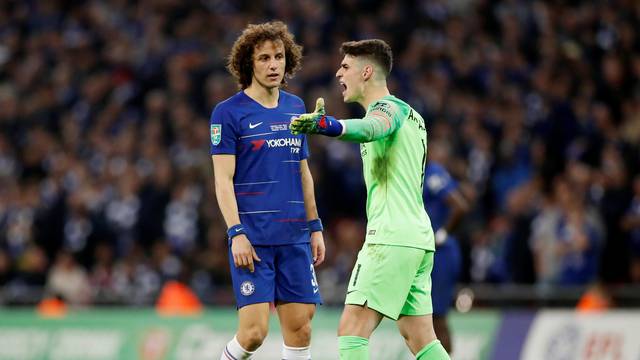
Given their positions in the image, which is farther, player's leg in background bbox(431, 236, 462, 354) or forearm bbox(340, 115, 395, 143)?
player's leg in background bbox(431, 236, 462, 354)

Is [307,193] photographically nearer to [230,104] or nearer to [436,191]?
[230,104]

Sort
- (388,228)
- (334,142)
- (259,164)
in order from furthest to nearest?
1. (334,142)
2. (259,164)
3. (388,228)

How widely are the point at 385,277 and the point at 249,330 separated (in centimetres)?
94

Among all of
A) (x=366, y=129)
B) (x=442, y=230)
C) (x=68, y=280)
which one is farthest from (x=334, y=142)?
(x=366, y=129)

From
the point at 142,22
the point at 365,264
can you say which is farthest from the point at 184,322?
the point at 142,22

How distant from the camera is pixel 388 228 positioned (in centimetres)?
706

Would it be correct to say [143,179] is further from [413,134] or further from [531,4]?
[413,134]

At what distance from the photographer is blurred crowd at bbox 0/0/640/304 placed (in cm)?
1384

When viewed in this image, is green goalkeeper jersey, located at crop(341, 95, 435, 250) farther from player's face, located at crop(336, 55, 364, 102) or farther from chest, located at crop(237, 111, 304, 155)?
chest, located at crop(237, 111, 304, 155)

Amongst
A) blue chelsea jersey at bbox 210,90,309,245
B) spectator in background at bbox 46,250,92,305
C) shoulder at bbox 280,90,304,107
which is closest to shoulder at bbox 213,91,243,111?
blue chelsea jersey at bbox 210,90,309,245

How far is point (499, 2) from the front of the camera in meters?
17.8

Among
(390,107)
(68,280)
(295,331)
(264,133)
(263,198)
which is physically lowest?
(68,280)

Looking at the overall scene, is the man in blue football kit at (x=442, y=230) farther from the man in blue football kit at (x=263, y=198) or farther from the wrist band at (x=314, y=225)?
the man in blue football kit at (x=263, y=198)

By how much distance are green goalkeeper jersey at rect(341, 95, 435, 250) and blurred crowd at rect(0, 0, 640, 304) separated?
639 cm
